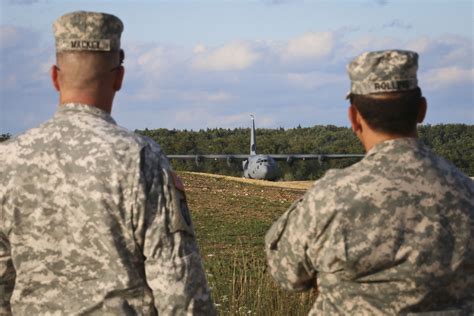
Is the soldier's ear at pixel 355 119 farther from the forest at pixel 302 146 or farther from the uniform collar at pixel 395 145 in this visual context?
the forest at pixel 302 146

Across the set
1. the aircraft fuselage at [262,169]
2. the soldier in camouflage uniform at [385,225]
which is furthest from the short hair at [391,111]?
the aircraft fuselage at [262,169]

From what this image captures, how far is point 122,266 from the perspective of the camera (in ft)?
12.7

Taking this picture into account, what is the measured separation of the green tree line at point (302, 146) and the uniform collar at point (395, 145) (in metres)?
56.9

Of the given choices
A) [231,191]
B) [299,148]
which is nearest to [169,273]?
[231,191]

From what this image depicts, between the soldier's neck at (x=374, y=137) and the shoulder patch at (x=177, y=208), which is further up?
the soldier's neck at (x=374, y=137)

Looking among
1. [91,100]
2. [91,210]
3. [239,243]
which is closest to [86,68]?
[91,100]

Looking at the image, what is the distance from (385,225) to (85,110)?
1.32 m

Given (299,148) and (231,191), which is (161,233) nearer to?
(231,191)

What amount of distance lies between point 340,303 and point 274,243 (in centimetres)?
37

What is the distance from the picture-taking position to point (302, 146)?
Result: 87750 mm

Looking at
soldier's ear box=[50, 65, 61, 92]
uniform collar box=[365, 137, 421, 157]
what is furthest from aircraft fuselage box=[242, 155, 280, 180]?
uniform collar box=[365, 137, 421, 157]

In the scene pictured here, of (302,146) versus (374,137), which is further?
(302,146)

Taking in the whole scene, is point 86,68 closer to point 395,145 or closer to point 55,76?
point 55,76

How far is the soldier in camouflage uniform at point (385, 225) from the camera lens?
12.5 ft
